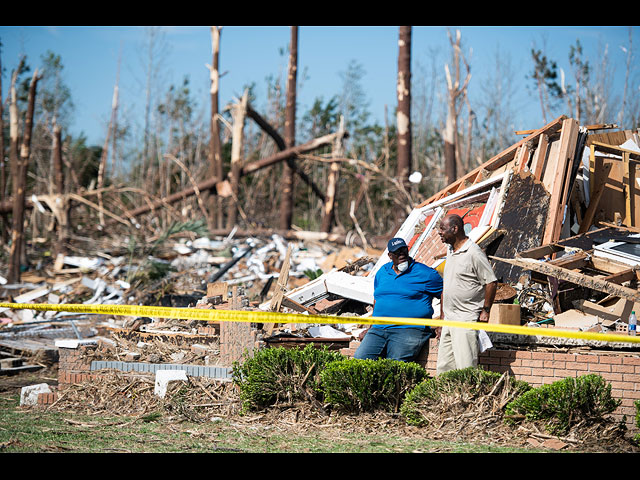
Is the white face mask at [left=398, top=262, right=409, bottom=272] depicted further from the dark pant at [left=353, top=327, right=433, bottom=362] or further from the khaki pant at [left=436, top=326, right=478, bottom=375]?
the khaki pant at [left=436, top=326, right=478, bottom=375]

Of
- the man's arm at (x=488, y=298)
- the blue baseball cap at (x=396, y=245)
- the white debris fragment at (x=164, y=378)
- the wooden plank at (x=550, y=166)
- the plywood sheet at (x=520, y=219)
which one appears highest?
the wooden plank at (x=550, y=166)

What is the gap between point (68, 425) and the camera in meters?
5.98

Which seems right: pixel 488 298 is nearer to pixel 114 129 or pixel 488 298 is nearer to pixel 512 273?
pixel 512 273

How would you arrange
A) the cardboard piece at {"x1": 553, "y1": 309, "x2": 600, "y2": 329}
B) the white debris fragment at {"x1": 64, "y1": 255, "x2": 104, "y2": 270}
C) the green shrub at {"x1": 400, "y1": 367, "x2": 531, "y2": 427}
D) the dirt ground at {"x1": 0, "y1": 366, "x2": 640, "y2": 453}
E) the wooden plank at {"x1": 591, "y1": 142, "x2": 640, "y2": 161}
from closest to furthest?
the dirt ground at {"x1": 0, "y1": 366, "x2": 640, "y2": 453} → the green shrub at {"x1": 400, "y1": 367, "x2": 531, "y2": 427} → the cardboard piece at {"x1": 553, "y1": 309, "x2": 600, "y2": 329} → the wooden plank at {"x1": 591, "y1": 142, "x2": 640, "y2": 161} → the white debris fragment at {"x1": 64, "y1": 255, "x2": 104, "y2": 270}

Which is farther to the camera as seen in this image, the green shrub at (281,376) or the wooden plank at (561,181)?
the wooden plank at (561,181)

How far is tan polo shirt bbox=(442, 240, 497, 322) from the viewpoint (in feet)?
19.3

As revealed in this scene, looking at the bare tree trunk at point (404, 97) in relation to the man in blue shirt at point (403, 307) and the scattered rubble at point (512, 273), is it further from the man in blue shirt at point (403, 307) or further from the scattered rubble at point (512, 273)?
the man in blue shirt at point (403, 307)

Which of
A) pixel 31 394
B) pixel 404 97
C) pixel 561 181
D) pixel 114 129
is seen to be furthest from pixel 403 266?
pixel 114 129

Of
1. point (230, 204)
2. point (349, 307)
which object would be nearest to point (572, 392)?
point (349, 307)

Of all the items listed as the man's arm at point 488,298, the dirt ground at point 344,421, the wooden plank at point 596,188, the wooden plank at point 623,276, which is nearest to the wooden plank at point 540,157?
the wooden plank at point 596,188

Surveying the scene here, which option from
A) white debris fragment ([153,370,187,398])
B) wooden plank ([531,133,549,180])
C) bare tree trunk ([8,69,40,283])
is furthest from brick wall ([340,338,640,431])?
bare tree trunk ([8,69,40,283])

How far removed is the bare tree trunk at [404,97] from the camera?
53.4 feet
